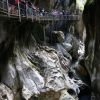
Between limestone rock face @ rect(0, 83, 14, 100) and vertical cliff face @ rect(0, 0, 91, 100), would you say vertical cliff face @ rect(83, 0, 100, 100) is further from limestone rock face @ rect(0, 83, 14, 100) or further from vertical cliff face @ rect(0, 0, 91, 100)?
limestone rock face @ rect(0, 83, 14, 100)

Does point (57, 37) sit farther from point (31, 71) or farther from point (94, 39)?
point (31, 71)

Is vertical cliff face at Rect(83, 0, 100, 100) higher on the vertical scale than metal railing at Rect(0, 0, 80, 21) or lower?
lower

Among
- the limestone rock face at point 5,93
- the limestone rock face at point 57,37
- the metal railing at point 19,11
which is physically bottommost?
the limestone rock face at point 5,93

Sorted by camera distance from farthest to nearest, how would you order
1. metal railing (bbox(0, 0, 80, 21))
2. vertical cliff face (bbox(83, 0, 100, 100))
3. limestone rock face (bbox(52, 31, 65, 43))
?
limestone rock face (bbox(52, 31, 65, 43)), vertical cliff face (bbox(83, 0, 100, 100)), metal railing (bbox(0, 0, 80, 21))

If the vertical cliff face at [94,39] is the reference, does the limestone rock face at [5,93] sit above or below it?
below

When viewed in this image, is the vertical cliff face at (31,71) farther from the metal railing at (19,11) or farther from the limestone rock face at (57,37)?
the limestone rock face at (57,37)

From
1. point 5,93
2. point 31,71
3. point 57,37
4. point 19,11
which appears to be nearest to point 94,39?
point 31,71

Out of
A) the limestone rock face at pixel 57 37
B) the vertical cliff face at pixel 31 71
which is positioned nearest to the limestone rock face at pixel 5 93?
the vertical cliff face at pixel 31 71

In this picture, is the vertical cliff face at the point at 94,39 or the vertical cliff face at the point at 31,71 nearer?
the vertical cliff face at the point at 94,39

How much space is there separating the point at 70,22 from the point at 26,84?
2174 cm

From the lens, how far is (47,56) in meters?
22.4

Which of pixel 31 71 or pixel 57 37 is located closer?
pixel 31 71

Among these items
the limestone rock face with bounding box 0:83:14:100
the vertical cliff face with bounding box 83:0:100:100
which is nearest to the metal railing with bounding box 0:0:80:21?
the vertical cliff face with bounding box 83:0:100:100

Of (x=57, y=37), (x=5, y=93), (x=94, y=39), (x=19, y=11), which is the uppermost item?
(x=19, y=11)
